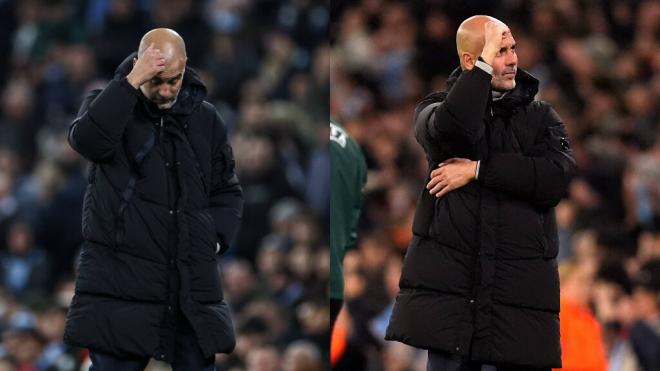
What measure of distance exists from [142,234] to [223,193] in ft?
1.12

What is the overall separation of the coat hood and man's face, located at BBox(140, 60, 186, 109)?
0.02 meters

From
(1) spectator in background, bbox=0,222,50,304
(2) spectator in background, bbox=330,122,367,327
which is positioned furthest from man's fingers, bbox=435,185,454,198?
(1) spectator in background, bbox=0,222,50,304

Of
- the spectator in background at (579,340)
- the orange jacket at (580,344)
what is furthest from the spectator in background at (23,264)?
the orange jacket at (580,344)

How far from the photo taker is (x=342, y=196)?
464 centimetres

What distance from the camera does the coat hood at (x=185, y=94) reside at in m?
3.74

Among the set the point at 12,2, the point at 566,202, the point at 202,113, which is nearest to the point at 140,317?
the point at 202,113

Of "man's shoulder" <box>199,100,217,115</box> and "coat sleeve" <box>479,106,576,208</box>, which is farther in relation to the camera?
"man's shoulder" <box>199,100,217,115</box>

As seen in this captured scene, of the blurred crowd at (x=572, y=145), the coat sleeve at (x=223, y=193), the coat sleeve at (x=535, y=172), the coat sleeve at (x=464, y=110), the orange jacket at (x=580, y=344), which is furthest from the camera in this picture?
the blurred crowd at (x=572, y=145)

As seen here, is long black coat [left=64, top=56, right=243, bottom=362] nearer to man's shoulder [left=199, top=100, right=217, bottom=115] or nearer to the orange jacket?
man's shoulder [left=199, top=100, right=217, bottom=115]

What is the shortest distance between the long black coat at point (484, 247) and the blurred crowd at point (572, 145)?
4.79 ft

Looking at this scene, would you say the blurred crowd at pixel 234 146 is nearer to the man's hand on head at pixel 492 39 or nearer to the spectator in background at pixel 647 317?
the spectator in background at pixel 647 317

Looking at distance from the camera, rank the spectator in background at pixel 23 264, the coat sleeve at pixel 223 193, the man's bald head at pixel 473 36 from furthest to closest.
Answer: the spectator in background at pixel 23 264, the coat sleeve at pixel 223 193, the man's bald head at pixel 473 36

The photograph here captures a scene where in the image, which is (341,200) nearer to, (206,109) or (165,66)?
(206,109)

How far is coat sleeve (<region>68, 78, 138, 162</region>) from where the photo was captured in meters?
3.61
